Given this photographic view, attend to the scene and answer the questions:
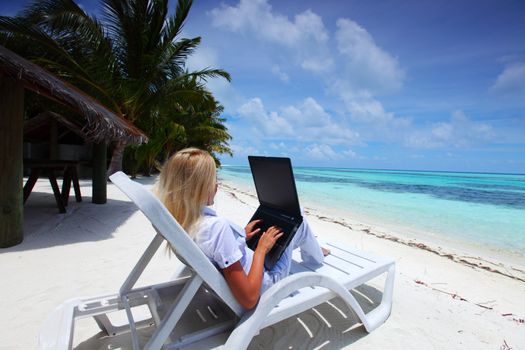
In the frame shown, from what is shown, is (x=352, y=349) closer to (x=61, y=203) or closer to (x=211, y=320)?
(x=211, y=320)

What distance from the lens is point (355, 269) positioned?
7.12ft

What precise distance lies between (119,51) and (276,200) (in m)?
10.5

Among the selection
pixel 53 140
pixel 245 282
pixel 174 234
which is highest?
pixel 53 140

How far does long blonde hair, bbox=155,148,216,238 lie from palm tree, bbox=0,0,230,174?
28.9 ft

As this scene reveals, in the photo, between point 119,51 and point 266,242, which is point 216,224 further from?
point 119,51

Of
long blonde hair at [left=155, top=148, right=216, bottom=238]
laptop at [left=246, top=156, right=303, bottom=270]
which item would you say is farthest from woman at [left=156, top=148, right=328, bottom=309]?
laptop at [left=246, top=156, right=303, bottom=270]

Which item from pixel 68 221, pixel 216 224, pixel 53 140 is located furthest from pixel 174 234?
pixel 53 140

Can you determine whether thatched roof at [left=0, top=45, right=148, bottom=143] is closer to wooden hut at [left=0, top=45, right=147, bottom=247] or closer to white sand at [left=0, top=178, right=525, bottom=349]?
wooden hut at [left=0, top=45, right=147, bottom=247]

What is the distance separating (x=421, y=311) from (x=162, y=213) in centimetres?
236

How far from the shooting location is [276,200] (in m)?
2.13

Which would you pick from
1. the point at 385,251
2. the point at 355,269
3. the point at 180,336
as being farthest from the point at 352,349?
the point at 385,251

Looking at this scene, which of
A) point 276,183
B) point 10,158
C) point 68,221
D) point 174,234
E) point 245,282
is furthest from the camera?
point 68,221

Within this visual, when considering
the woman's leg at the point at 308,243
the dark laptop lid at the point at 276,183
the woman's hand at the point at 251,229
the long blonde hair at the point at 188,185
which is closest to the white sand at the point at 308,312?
the woman's leg at the point at 308,243

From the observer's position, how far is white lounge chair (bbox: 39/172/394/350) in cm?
129
